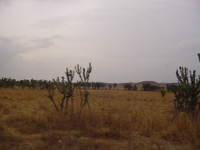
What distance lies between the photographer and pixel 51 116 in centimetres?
708

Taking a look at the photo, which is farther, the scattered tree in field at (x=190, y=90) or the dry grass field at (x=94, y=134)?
the scattered tree in field at (x=190, y=90)

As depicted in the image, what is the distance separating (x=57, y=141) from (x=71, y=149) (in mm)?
628

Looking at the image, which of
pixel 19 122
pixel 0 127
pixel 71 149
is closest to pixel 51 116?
pixel 19 122

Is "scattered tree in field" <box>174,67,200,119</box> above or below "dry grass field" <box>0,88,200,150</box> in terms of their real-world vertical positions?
above

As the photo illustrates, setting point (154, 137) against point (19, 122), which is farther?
point (19, 122)

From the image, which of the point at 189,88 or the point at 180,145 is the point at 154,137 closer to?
the point at 180,145

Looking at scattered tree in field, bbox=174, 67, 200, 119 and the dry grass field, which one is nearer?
the dry grass field

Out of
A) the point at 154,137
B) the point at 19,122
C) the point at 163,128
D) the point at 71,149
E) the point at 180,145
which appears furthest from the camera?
the point at 19,122

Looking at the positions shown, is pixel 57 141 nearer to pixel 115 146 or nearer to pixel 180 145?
pixel 115 146

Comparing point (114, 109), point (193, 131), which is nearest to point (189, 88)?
point (193, 131)

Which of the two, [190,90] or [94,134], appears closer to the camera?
[94,134]

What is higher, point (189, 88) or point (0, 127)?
point (189, 88)

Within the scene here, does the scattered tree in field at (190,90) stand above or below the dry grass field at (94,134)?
above

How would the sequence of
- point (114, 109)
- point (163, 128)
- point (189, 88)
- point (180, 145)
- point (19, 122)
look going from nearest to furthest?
point (180, 145), point (163, 128), point (19, 122), point (189, 88), point (114, 109)
